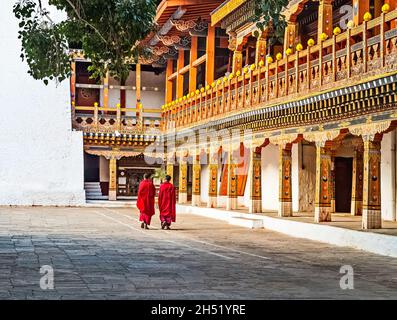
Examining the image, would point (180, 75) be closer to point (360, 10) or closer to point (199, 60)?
point (199, 60)

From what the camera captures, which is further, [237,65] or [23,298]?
[237,65]

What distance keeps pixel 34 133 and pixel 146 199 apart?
46.4ft

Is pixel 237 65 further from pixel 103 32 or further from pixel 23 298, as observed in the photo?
pixel 23 298

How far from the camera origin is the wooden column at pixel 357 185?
18688 mm

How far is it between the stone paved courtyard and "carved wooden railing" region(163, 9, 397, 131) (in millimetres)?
3246

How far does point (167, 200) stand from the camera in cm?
1691

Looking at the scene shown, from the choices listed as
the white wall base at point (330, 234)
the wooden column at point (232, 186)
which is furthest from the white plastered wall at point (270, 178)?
the white wall base at point (330, 234)

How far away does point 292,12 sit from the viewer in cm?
1733

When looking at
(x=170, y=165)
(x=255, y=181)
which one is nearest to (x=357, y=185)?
(x=255, y=181)

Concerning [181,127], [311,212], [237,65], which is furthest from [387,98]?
[181,127]

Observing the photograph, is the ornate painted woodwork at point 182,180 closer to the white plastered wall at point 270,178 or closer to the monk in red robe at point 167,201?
the white plastered wall at point 270,178

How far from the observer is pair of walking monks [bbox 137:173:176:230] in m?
16.9

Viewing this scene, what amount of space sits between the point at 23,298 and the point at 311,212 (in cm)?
1407

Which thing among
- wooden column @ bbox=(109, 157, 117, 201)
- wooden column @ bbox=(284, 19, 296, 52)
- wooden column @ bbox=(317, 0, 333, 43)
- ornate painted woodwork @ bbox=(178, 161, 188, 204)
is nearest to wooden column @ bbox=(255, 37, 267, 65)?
wooden column @ bbox=(284, 19, 296, 52)
